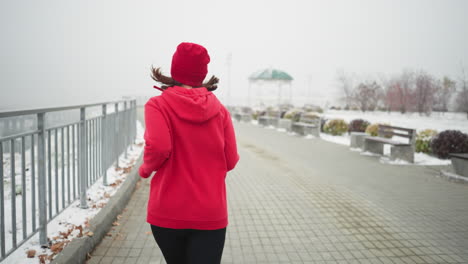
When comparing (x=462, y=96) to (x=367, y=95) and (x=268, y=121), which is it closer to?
(x=268, y=121)

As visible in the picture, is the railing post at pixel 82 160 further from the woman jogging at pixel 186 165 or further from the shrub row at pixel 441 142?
the shrub row at pixel 441 142

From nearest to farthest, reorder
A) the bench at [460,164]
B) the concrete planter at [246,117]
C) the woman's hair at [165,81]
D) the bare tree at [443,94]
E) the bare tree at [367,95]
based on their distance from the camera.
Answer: the woman's hair at [165,81], the bench at [460,164], the bare tree at [443,94], the concrete planter at [246,117], the bare tree at [367,95]

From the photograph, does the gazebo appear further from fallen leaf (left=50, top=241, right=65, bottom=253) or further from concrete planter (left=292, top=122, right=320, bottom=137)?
fallen leaf (left=50, top=241, right=65, bottom=253)

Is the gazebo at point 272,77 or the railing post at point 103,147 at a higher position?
the gazebo at point 272,77

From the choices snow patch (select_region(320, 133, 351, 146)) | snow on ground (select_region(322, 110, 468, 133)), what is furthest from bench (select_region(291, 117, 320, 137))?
snow on ground (select_region(322, 110, 468, 133))

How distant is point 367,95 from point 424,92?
10.4 metres

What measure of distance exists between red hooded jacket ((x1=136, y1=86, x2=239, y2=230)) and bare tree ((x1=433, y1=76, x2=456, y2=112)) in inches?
697

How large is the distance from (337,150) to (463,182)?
182 inches

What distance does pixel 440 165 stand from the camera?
29.7 ft

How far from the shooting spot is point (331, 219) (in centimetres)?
486

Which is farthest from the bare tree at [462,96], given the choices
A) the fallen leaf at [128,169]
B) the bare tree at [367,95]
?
the bare tree at [367,95]

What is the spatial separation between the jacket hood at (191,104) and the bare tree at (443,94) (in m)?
17.7

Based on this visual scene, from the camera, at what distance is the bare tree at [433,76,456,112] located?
16.9m

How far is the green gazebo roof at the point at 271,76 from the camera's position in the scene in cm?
2730
